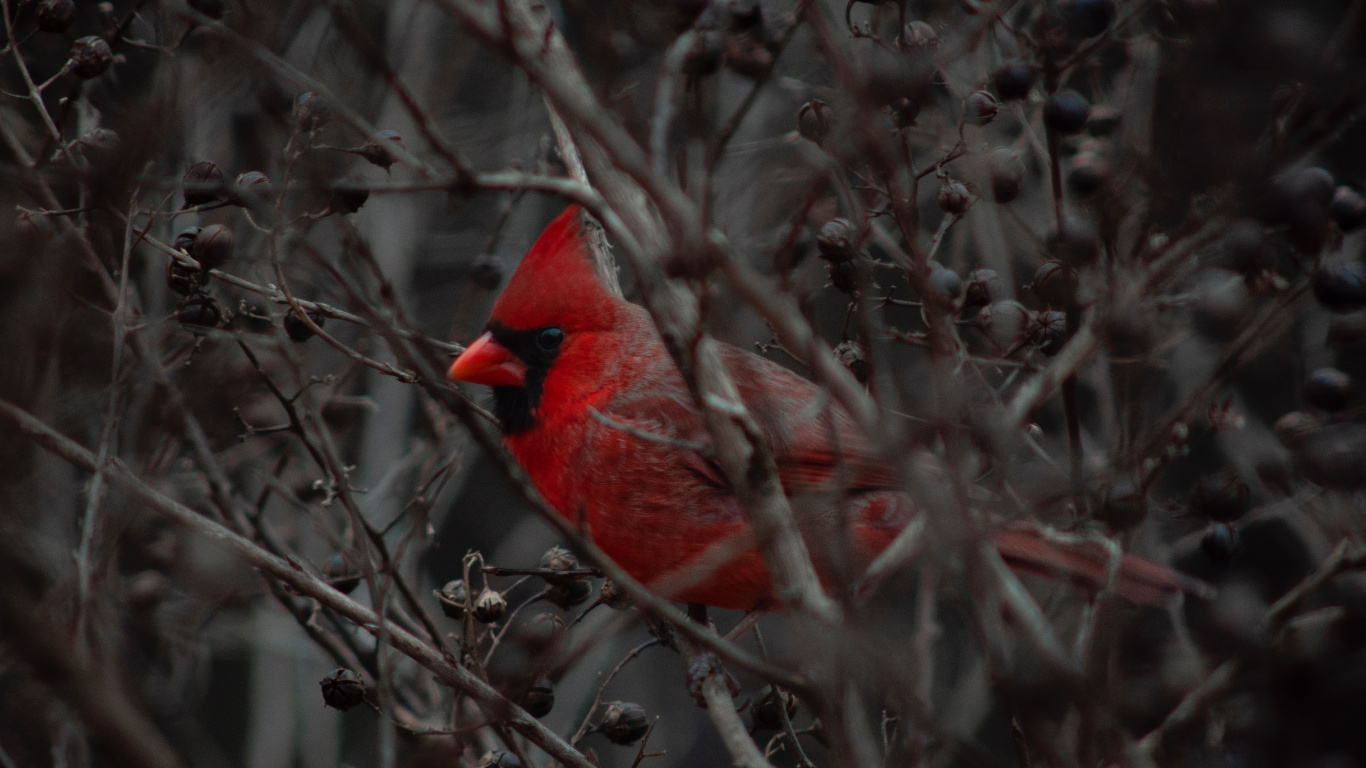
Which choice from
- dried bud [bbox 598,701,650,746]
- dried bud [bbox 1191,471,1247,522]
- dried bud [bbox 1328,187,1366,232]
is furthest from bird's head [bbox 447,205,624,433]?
dried bud [bbox 1328,187,1366,232]

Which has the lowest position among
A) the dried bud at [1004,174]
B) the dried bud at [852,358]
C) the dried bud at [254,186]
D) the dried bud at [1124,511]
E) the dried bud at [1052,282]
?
the dried bud at [852,358]

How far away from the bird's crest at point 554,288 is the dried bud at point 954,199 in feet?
3.54

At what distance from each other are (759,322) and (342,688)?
94.1 inches

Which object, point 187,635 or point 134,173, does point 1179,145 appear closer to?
point 134,173

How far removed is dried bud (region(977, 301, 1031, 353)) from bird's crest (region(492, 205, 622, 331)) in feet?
3.98

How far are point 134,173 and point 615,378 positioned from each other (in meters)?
1.73

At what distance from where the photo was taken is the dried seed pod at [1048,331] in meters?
2.51

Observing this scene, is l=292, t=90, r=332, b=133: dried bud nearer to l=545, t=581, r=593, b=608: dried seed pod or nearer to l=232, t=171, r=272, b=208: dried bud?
l=232, t=171, r=272, b=208: dried bud

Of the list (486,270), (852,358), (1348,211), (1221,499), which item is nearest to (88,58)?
(486,270)

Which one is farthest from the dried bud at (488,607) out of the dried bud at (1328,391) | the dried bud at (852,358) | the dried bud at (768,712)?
the dried bud at (1328,391)

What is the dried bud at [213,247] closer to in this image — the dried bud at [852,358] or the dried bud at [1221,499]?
the dried bud at [852,358]

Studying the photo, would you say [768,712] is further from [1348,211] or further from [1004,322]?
[1348,211]

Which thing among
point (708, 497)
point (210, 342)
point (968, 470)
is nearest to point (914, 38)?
point (968, 470)

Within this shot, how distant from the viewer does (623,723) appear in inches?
109
